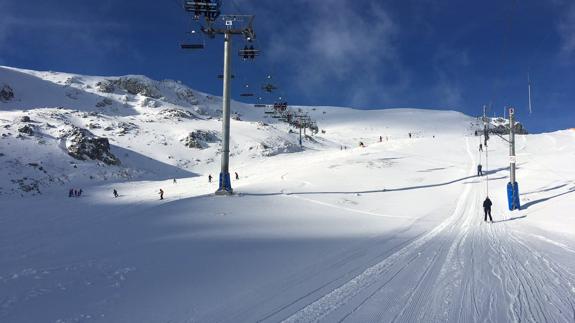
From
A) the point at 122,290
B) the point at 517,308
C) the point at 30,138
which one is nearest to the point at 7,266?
the point at 122,290

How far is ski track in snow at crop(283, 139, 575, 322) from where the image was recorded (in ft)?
23.1

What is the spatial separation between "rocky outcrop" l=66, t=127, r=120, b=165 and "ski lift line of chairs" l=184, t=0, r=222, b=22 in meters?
33.1

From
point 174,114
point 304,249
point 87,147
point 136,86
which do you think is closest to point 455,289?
point 304,249

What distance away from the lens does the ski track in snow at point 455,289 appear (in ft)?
23.1

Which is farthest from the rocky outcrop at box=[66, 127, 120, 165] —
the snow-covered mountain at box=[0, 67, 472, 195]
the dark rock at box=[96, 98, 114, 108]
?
the dark rock at box=[96, 98, 114, 108]

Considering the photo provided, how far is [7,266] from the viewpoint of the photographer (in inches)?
423

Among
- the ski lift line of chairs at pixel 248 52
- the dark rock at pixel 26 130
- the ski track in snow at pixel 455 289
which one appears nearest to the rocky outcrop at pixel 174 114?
the dark rock at pixel 26 130

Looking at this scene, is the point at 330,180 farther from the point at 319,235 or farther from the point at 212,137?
the point at 212,137

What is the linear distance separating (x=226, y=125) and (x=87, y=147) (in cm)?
3315

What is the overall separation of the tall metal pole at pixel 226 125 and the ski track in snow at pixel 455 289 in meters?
16.7

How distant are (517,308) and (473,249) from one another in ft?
20.6

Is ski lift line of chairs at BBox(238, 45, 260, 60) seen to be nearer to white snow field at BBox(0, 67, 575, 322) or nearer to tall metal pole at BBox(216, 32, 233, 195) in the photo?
tall metal pole at BBox(216, 32, 233, 195)

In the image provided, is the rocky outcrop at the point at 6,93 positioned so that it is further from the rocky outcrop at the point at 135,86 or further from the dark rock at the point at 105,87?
the rocky outcrop at the point at 135,86

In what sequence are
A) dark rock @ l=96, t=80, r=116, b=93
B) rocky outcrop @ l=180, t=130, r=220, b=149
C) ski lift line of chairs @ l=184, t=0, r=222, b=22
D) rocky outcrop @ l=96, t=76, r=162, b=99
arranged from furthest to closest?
rocky outcrop @ l=96, t=76, r=162, b=99, dark rock @ l=96, t=80, r=116, b=93, rocky outcrop @ l=180, t=130, r=220, b=149, ski lift line of chairs @ l=184, t=0, r=222, b=22
